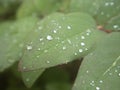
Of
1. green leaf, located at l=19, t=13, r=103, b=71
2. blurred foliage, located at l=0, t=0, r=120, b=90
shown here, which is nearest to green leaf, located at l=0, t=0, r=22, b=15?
blurred foliage, located at l=0, t=0, r=120, b=90

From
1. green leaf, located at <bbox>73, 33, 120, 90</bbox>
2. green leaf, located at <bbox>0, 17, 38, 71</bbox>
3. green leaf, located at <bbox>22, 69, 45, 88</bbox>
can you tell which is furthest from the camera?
green leaf, located at <bbox>0, 17, 38, 71</bbox>

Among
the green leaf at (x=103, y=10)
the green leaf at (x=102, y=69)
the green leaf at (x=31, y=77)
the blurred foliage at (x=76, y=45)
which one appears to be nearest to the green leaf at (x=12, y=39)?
the blurred foliage at (x=76, y=45)

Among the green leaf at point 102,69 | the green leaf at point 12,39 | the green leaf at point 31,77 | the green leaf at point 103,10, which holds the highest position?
the green leaf at point 102,69

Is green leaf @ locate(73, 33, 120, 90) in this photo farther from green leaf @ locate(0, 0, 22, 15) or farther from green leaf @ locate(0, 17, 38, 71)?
green leaf @ locate(0, 0, 22, 15)

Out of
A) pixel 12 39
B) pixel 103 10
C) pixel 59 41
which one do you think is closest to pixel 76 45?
pixel 59 41

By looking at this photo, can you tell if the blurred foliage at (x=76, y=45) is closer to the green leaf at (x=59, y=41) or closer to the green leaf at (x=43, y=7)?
the green leaf at (x=59, y=41)

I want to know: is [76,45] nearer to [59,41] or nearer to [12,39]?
[59,41]

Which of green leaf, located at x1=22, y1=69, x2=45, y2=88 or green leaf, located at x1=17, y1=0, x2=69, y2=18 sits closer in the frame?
green leaf, located at x1=22, y1=69, x2=45, y2=88

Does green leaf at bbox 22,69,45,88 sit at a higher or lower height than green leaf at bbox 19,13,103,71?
lower
